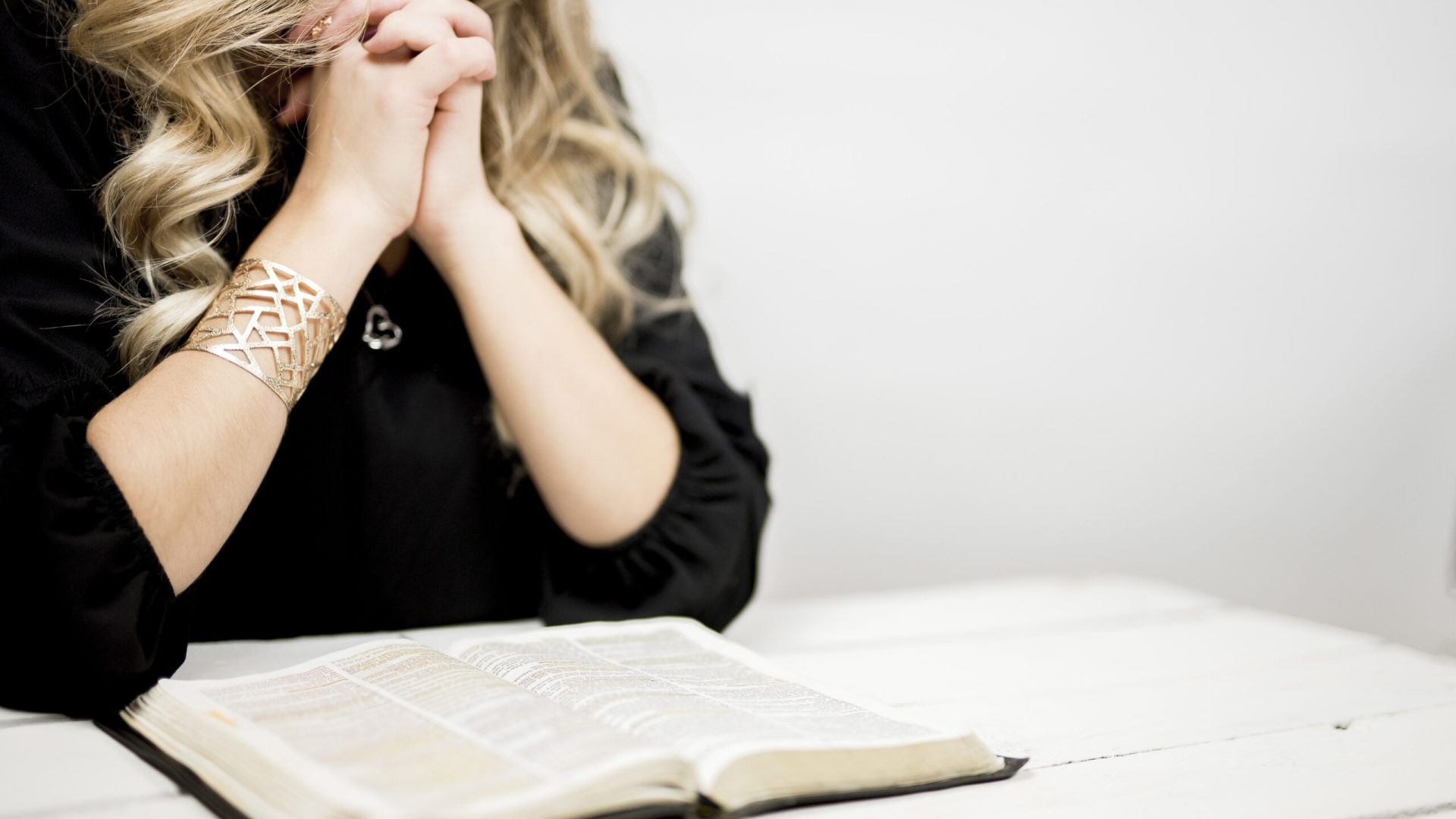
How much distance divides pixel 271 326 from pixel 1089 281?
3.49 feet

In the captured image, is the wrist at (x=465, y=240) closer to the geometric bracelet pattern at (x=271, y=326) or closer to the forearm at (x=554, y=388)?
the forearm at (x=554, y=388)

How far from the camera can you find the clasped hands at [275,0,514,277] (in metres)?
0.76

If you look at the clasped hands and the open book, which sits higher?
the clasped hands

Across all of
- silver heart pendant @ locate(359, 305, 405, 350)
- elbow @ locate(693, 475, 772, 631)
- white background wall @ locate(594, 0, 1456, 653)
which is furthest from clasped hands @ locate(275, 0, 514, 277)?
→ white background wall @ locate(594, 0, 1456, 653)

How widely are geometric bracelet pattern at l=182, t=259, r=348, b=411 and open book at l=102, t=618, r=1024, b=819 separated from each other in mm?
196

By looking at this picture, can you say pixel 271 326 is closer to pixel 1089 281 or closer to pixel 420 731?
pixel 420 731

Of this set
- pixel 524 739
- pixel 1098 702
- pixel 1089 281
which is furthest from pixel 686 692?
pixel 1089 281

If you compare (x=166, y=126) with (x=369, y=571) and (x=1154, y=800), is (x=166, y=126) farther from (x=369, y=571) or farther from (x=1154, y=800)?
(x=1154, y=800)

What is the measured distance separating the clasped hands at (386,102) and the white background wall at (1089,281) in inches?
19.1

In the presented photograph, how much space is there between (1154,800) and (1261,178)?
1.13 m

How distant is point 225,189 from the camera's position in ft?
2.48

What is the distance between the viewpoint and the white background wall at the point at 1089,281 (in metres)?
1.33

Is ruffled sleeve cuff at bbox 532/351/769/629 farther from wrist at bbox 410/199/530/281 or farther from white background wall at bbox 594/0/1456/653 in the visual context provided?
white background wall at bbox 594/0/1456/653

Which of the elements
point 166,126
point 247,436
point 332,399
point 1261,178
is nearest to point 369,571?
point 332,399
